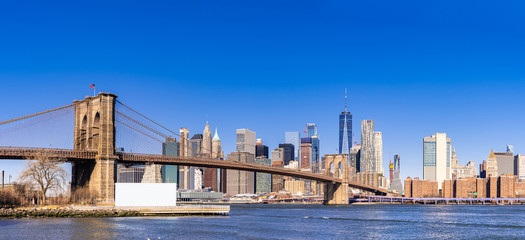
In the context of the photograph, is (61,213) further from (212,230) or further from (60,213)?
(212,230)

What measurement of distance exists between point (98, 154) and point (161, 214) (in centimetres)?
1336

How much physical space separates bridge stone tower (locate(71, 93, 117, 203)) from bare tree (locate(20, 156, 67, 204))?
4.57 meters

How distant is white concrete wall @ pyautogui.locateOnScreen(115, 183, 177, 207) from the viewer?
69688 millimetres

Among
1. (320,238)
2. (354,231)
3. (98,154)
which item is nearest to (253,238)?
(320,238)

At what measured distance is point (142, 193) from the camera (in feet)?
230

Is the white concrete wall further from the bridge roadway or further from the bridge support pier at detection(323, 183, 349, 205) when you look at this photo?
the bridge support pier at detection(323, 183, 349, 205)

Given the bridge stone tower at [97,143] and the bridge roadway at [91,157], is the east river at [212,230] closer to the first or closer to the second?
the bridge roadway at [91,157]

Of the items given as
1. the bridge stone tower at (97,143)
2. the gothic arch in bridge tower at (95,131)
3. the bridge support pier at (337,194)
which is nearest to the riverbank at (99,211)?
the bridge stone tower at (97,143)

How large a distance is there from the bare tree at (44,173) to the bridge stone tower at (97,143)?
4.57 metres

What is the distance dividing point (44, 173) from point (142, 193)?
11.2 m

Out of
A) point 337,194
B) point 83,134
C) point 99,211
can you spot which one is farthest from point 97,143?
point 337,194

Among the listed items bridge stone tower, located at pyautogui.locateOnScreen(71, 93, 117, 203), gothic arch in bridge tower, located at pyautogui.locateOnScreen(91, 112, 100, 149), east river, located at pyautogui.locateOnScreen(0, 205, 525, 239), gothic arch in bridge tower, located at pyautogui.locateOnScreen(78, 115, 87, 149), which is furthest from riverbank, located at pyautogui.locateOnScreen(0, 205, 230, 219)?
gothic arch in bridge tower, located at pyautogui.locateOnScreen(78, 115, 87, 149)

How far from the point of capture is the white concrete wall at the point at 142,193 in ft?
229

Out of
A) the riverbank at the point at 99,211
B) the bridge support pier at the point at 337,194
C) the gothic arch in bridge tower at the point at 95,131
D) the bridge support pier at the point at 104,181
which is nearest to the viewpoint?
the riverbank at the point at 99,211
